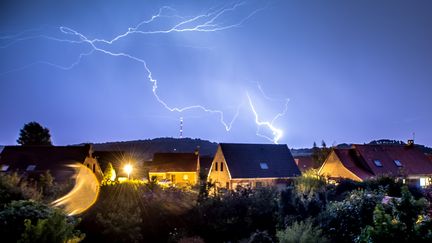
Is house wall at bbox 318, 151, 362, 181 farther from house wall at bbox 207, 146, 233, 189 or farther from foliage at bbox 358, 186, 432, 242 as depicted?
foliage at bbox 358, 186, 432, 242

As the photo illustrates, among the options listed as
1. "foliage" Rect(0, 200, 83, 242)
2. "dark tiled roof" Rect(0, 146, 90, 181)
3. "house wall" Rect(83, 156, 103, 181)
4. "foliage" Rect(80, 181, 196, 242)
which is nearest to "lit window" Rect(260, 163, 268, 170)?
"house wall" Rect(83, 156, 103, 181)

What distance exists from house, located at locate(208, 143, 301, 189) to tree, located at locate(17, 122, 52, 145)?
3172 centimetres

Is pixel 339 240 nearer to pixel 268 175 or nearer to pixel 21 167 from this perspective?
pixel 268 175

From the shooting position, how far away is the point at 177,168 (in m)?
47.6

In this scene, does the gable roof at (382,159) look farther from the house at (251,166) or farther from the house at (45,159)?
the house at (45,159)

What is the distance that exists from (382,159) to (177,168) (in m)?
24.4

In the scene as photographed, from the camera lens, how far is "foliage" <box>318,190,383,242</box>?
10.4 m

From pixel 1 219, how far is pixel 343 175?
28065 millimetres

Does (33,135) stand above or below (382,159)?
above

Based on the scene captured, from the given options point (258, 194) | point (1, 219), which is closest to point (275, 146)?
point (258, 194)

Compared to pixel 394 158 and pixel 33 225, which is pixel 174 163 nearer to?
pixel 394 158

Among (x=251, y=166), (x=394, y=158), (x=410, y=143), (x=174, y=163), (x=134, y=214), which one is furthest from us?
(x=174, y=163)

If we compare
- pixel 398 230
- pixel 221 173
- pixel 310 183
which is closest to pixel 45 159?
pixel 221 173

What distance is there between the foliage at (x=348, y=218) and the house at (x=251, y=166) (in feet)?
65.3
